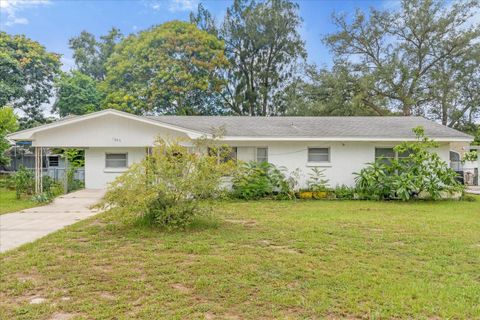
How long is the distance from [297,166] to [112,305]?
10871 mm

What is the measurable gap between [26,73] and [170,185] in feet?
87.9

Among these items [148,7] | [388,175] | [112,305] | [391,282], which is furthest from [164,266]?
[148,7]

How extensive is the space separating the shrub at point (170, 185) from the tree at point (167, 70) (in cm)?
1852

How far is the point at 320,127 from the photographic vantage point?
14.7 m

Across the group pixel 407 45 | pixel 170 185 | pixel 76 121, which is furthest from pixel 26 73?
pixel 407 45

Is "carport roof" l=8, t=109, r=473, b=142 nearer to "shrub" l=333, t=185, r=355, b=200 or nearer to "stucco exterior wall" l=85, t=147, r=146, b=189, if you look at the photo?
"shrub" l=333, t=185, r=355, b=200

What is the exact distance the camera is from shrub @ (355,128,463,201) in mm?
11992

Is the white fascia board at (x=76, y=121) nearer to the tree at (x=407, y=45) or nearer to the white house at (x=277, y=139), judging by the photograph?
the white house at (x=277, y=139)

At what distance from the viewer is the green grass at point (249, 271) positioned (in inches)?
138

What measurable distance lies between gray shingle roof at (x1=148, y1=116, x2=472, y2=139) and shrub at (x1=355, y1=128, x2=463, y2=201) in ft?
3.12

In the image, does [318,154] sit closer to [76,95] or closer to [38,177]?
[38,177]

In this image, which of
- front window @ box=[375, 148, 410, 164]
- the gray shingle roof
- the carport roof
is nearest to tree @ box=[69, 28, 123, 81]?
the gray shingle roof

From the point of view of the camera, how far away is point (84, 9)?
20.0 meters

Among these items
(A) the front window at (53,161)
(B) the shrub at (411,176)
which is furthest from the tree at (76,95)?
(B) the shrub at (411,176)
